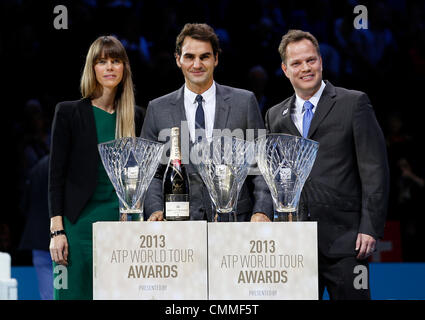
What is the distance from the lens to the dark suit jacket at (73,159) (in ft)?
7.99

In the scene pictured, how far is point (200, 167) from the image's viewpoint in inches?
67.9

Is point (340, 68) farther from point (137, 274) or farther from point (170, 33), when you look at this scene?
point (137, 274)

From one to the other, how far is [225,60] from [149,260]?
3055mm

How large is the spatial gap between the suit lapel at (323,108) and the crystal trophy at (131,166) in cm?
76

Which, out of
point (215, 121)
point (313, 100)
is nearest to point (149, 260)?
point (215, 121)

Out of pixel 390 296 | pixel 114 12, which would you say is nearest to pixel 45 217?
pixel 114 12

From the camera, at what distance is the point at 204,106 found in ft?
7.58

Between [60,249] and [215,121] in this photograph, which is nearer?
[215,121]

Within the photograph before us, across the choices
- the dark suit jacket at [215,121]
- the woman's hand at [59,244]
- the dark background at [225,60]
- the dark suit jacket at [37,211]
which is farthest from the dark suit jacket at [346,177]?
the dark suit jacket at [37,211]

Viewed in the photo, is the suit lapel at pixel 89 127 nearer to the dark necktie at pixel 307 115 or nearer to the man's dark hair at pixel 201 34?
the man's dark hair at pixel 201 34

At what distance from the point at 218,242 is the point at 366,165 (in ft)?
2.89

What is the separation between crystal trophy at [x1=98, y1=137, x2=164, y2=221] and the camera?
1734mm

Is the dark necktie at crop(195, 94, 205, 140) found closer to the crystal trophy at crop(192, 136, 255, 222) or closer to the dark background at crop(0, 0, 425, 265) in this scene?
the crystal trophy at crop(192, 136, 255, 222)

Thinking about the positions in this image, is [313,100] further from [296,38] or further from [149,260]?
[149,260]
